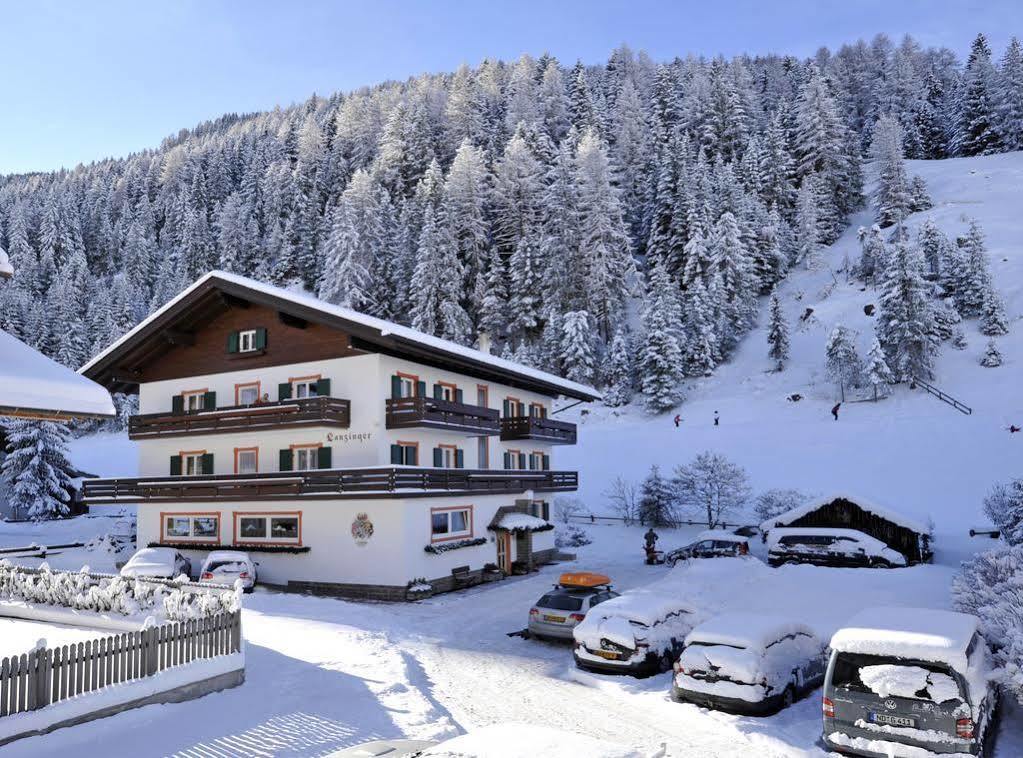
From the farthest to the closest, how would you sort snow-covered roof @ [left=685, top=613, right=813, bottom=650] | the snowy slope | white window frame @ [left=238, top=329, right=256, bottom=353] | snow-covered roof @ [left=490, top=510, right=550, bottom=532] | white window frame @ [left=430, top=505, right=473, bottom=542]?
1. the snowy slope
2. snow-covered roof @ [left=490, top=510, right=550, bottom=532]
3. white window frame @ [left=238, top=329, right=256, bottom=353]
4. white window frame @ [left=430, top=505, right=473, bottom=542]
5. snow-covered roof @ [left=685, top=613, right=813, bottom=650]

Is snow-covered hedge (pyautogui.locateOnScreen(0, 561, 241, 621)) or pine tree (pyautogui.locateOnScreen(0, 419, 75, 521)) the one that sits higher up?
pine tree (pyautogui.locateOnScreen(0, 419, 75, 521))

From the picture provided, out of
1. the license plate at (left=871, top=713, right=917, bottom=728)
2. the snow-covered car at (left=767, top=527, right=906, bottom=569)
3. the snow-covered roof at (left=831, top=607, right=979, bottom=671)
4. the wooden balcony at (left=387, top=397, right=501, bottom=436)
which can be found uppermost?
the wooden balcony at (left=387, top=397, right=501, bottom=436)

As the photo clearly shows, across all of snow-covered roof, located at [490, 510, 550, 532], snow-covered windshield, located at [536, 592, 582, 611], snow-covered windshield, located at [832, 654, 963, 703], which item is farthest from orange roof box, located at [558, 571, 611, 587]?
snow-covered roof, located at [490, 510, 550, 532]

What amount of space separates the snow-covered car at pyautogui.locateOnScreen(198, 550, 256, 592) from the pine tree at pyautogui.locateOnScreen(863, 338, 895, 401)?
145ft

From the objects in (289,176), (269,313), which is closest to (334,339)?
(269,313)

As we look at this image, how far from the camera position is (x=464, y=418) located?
30141mm

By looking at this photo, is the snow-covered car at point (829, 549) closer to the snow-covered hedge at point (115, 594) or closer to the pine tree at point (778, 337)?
the snow-covered hedge at point (115, 594)

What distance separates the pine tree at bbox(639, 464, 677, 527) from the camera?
42.8 meters

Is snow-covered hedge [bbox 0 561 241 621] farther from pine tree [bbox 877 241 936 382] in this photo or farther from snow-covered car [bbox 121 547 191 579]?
pine tree [bbox 877 241 936 382]

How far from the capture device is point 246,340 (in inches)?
1228

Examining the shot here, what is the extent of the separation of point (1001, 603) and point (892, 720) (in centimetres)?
424

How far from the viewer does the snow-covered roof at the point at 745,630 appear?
41.9ft

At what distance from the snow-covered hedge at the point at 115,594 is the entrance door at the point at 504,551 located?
17921 millimetres

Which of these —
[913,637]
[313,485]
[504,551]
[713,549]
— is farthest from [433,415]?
[913,637]
